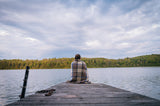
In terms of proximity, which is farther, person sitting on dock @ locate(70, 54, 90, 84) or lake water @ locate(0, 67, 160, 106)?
lake water @ locate(0, 67, 160, 106)

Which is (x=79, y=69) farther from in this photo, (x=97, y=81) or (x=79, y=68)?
(x=97, y=81)

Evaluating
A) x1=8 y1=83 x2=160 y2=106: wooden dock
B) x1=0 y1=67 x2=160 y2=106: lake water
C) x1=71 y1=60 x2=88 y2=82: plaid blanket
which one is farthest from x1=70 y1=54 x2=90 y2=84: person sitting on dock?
x1=0 y1=67 x2=160 y2=106: lake water

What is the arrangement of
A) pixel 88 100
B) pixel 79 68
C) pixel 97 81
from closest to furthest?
1. pixel 88 100
2. pixel 79 68
3. pixel 97 81

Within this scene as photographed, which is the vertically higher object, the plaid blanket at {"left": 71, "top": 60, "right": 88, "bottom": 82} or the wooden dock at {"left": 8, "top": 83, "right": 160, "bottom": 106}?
the plaid blanket at {"left": 71, "top": 60, "right": 88, "bottom": 82}

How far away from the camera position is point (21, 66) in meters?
182

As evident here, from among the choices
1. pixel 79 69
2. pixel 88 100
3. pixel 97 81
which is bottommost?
pixel 97 81

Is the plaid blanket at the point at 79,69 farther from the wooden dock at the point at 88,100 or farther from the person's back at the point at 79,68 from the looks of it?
Result: the wooden dock at the point at 88,100

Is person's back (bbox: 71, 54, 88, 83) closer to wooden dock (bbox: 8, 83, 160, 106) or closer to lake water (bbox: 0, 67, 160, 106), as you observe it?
wooden dock (bbox: 8, 83, 160, 106)

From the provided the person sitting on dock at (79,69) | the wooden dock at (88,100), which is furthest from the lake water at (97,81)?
the wooden dock at (88,100)

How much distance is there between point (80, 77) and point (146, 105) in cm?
635

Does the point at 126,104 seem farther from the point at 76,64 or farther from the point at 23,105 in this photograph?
the point at 76,64

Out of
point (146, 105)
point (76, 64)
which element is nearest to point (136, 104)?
point (146, 105)

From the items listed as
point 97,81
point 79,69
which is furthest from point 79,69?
point 97,81

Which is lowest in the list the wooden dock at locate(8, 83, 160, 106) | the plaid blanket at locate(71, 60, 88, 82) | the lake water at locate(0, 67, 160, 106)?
the lake water at locate(0, 67, 160, 106)
